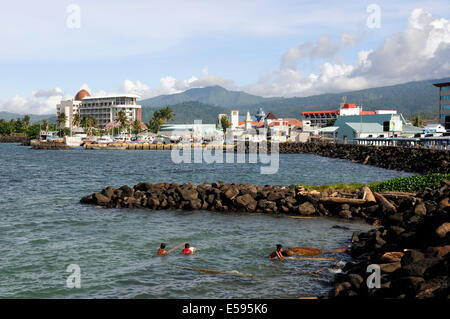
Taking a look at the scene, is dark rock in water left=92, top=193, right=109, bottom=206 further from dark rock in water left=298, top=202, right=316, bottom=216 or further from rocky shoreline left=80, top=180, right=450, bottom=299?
dark rock in water left=298, top=202, right=316, bottom=216

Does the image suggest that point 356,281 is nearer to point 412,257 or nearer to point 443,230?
point 412,257

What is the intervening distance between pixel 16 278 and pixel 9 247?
15.6 ft

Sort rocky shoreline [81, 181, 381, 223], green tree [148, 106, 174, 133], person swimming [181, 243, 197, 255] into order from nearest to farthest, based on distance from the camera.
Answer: person swimming [181, 243, 197, 255] < rocky shoreline [81, 181, 381, 223] < green tree [148, 106, 174, 133]

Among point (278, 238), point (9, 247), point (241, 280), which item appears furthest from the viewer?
point (278, 238)

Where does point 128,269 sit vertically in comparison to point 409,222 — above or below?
below

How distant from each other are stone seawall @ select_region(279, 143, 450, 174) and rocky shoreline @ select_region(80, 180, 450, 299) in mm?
24639

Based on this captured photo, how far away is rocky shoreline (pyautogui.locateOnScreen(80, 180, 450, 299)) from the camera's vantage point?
11.5m

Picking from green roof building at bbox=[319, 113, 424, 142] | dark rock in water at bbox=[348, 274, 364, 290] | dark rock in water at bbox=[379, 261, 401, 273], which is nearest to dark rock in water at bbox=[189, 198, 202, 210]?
dark rock in water at bbox=[348, 274, 364, 290]

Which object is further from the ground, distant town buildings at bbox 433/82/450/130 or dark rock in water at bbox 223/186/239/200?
distant town buildings at bbox 433/82/450/130

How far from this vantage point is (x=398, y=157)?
65.5m

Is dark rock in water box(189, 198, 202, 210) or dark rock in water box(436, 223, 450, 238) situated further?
dark rock in water box(189, 198, 202, 210)

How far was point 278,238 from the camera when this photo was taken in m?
20.8
